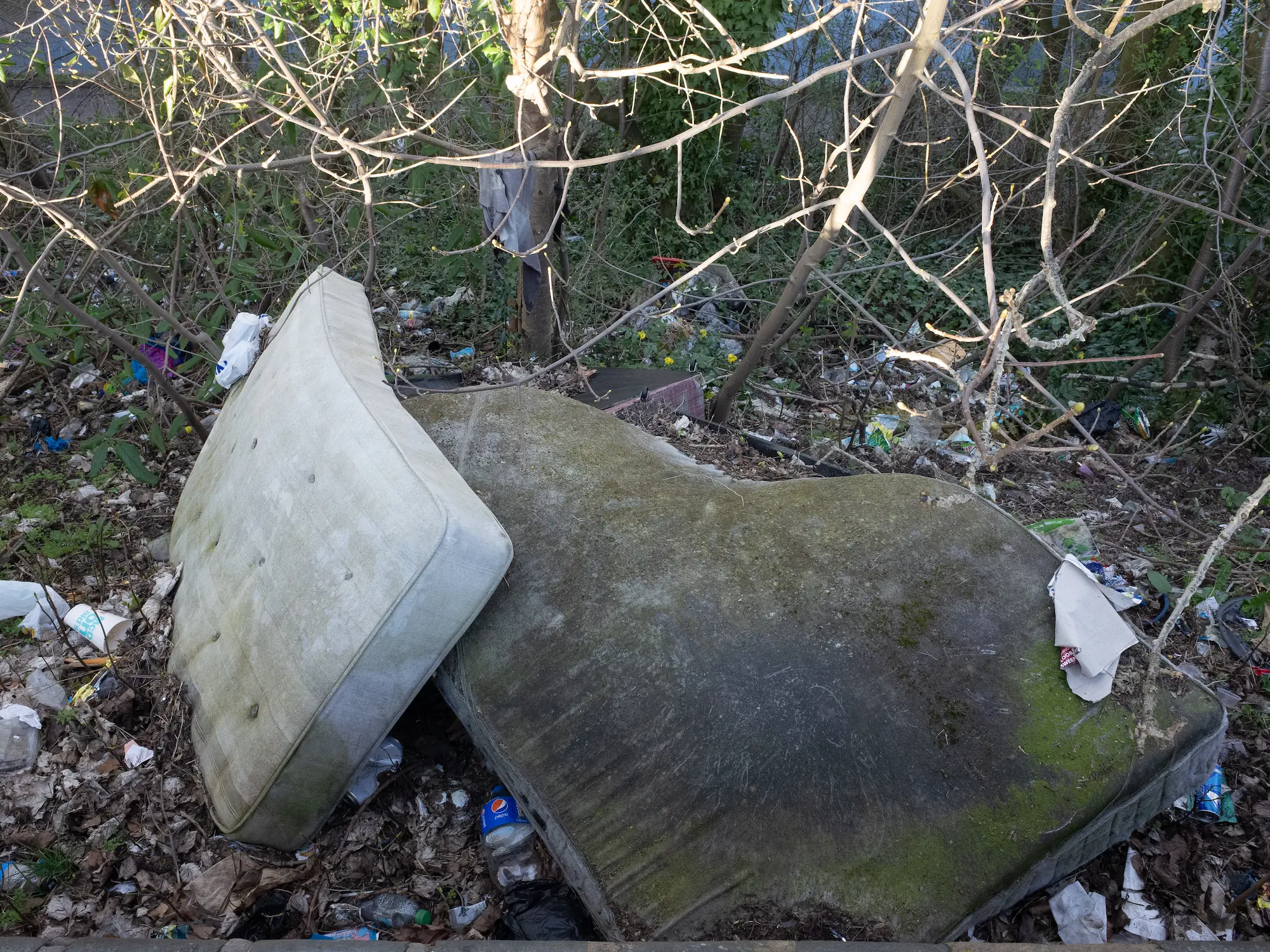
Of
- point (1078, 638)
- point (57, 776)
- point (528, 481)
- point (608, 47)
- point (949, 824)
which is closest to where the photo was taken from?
point (949, 824)

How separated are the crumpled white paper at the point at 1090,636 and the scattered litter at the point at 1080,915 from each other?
0.53 metres

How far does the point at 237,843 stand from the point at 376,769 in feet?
1.25

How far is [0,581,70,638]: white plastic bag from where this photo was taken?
280cm

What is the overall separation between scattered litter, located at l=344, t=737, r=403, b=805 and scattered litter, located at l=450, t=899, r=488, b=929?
0.41 m

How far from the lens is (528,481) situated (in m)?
2.60

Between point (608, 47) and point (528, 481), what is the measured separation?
430 centimetres

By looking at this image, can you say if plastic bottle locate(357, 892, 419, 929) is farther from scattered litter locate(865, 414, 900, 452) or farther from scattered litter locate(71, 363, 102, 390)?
scattered litter locate(71, 363, 102, 390)

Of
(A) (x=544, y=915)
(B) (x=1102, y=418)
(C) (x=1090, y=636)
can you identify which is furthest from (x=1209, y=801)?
(B) (x=1102, y=418)

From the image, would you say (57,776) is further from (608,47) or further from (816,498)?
(608,47)

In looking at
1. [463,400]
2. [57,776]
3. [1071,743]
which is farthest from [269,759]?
[1071,743]

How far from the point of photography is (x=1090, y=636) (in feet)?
6.37

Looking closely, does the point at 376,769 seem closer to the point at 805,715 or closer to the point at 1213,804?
the point at 805,715

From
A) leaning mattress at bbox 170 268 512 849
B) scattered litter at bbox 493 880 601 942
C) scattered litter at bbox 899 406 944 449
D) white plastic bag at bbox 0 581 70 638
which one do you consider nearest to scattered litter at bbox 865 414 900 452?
scattered litter at bbox 899 406 944 449

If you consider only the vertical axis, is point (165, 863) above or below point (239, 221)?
below
